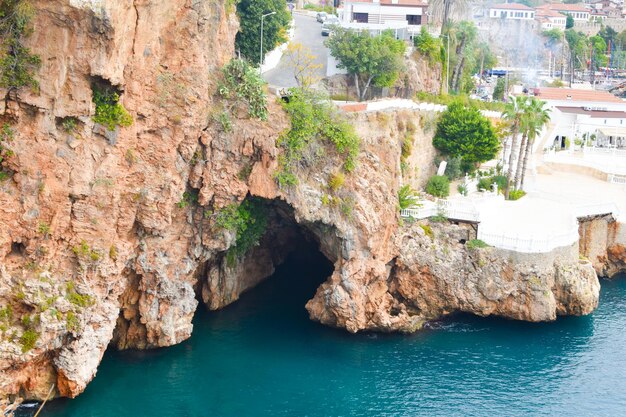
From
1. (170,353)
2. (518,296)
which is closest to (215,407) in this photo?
(170,353)

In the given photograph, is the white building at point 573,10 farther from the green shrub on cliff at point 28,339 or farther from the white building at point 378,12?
the green shrub on cliff at point 28,339

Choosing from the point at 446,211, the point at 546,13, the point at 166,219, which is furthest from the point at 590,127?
the point at 546,13

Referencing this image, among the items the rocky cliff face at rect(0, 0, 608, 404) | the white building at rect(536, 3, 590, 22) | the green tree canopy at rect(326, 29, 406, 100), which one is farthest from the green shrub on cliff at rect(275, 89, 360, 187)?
the white building at rect(536, 3, 590, 22)

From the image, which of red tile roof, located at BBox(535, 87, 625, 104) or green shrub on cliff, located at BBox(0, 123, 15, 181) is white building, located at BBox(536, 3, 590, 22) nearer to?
red tile roof, located at BBox(535, 87, 625, 104)

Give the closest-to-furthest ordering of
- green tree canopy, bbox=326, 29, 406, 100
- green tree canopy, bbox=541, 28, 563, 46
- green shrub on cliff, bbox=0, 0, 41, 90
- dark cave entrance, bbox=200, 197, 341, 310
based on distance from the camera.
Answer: green shrub on cliff, bbox=0, 0, 41, 90 → dark cave entrance, bbox=200, 197, 341, 310 → green tree canopy, bbox=326, 29, 406, 100 → green tree canopy, bbox=541, 28, 563, 46

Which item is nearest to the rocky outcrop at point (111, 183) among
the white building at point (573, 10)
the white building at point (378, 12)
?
the white building at point (378, 12)

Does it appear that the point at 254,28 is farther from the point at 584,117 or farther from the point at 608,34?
the point at 608,34

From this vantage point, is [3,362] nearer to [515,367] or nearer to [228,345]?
[228,345]
